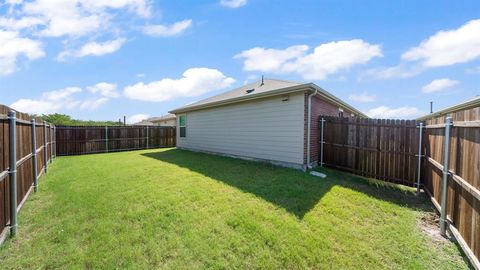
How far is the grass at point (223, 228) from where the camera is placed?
2883mm

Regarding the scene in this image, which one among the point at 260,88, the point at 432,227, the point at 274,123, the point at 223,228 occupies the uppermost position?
the point at 260,88

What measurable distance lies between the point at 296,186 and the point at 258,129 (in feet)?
12.0

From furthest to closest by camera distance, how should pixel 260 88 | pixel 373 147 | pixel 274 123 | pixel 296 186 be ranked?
pixel 260 88 < pixel 274 123 < pixel 373 147 < pixel 296 186

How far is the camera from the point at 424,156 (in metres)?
5.86

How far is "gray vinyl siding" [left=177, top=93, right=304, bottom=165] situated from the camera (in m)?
7.66

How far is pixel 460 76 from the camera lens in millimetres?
14969

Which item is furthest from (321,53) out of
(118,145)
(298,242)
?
(118,145)

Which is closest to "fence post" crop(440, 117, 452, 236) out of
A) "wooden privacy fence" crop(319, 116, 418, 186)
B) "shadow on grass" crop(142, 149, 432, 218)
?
"shadow on grass" crop(142, 149, 432, 218)

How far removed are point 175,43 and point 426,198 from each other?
34.1 feet

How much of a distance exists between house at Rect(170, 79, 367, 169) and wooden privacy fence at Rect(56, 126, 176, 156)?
7654 millimetres

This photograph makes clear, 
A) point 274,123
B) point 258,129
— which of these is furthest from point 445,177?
point 258,129

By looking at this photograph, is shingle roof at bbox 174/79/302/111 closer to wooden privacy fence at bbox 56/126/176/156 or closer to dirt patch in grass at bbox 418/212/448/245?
wooden privacy fence at bbox 56/126/176/156

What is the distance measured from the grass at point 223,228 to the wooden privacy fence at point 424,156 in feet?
1.56

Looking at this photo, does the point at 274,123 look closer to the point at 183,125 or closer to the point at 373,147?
the point at 373,147
